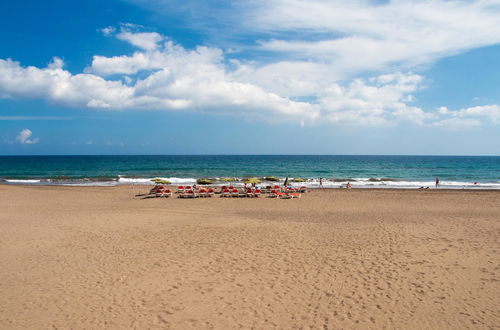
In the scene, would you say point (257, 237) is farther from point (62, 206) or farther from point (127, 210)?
point (62, 206)

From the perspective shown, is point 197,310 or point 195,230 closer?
point 197,310

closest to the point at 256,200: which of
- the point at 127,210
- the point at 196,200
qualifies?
the point at 196,200

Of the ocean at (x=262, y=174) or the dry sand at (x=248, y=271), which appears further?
the ocean at (x=262, y=174)

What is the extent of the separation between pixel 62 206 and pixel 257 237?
1192cm

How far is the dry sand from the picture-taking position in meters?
5.32

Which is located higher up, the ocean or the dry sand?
the ocean

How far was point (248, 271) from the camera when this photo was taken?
7.18 meters

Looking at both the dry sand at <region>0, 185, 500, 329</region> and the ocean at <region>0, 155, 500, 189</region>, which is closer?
the dry sand at <region>0, 185, 500, 329</region>

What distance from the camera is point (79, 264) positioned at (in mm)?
7633

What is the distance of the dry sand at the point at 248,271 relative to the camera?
17.5 ft

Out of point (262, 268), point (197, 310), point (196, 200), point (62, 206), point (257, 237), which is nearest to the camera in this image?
point (197, 310)

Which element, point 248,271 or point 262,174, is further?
point 262,174

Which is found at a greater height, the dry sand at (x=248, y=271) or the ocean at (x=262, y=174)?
the ocean at (x=262, y=174)

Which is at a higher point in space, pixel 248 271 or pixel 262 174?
pixel 262 174
